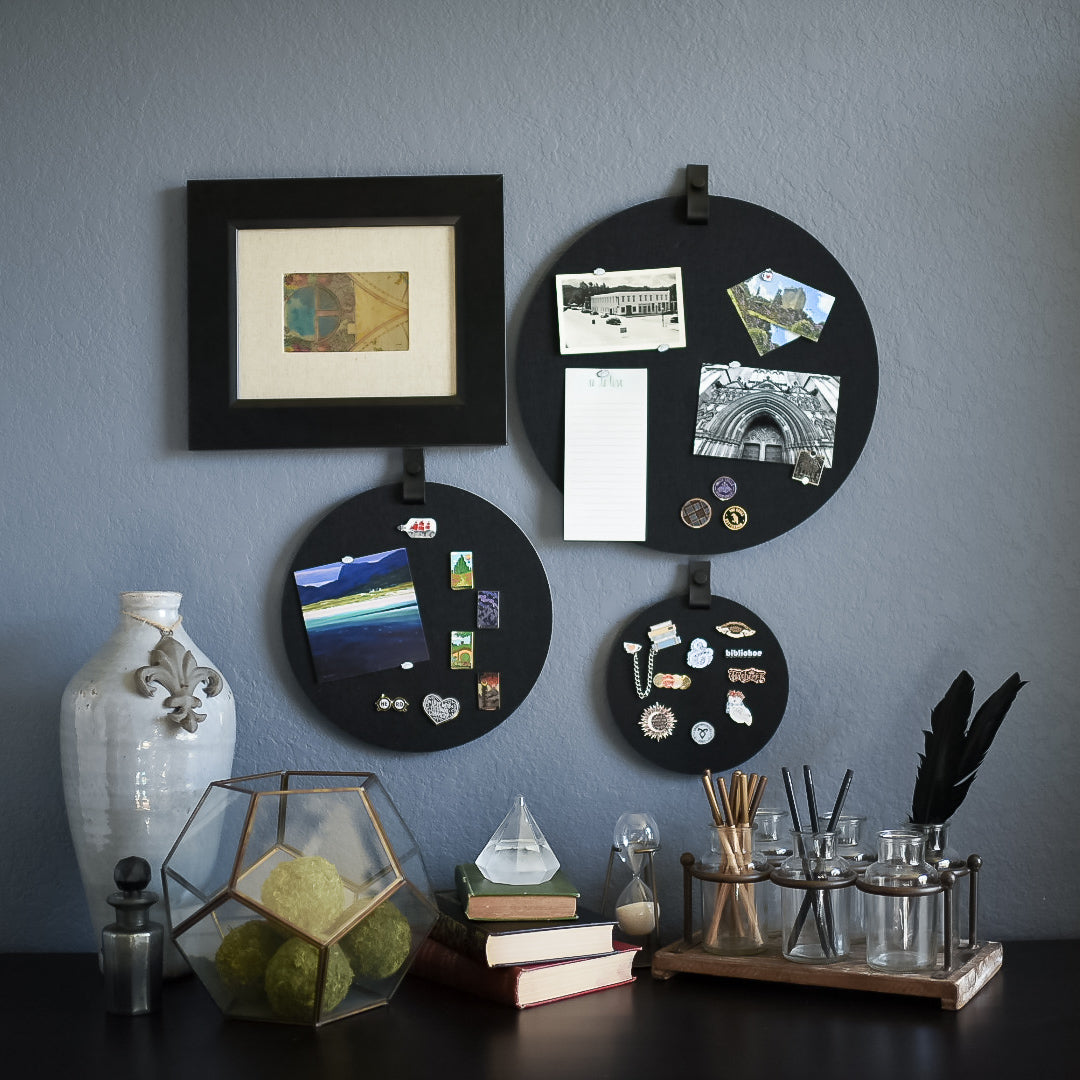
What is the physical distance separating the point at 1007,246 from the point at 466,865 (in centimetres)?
113

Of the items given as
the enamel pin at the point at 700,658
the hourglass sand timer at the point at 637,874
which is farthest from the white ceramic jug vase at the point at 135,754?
the enamel pin at the point at 700,658

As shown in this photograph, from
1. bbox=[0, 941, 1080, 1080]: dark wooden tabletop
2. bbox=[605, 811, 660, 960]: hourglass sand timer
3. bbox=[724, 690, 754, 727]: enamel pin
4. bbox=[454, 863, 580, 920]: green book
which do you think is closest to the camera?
bbox=[0, 941, 1080, 1080]: dark wooden tabletop

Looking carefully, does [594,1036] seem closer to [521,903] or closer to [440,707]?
[521,903]

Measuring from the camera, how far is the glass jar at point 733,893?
136cm

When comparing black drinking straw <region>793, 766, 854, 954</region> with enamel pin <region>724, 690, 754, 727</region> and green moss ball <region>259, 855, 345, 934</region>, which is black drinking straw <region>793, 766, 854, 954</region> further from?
green moss ball <region>259, 855, 345, 934</region>

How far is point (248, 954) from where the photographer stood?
1.20m

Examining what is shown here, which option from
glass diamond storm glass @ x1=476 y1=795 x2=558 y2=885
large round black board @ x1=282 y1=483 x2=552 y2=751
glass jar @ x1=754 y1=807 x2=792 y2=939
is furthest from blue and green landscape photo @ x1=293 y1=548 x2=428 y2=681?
glass jar @ x1=754 y1=807 x2=792 y2=939

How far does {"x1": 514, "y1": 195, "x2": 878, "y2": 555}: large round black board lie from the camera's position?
1.57 metres

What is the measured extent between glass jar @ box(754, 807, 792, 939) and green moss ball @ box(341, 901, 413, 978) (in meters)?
0.45

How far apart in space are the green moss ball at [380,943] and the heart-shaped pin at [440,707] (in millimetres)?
361

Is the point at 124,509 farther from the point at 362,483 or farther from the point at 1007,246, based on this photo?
the point at 1007,246

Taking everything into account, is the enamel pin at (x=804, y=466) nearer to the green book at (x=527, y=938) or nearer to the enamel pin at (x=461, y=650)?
the enamel pin at (x=461, y=650)

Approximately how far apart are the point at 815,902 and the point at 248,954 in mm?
643

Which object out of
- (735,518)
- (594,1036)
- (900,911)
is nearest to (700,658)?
(735,518)
